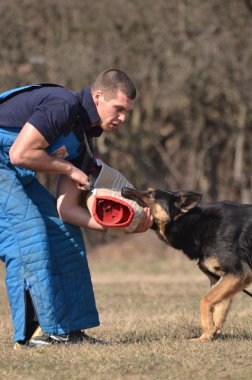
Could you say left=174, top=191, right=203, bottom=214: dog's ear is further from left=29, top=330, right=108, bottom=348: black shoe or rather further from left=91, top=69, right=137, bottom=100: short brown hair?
left=29, top=330, right=108, bottom=348: black shoe

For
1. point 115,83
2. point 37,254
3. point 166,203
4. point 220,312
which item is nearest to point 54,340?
point 37,254

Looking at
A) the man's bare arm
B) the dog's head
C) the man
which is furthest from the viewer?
the dog's head

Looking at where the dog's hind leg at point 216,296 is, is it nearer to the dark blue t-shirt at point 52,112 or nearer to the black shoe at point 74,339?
the black shoe at point 74,339

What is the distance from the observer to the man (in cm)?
603

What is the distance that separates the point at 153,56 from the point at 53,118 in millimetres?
12303

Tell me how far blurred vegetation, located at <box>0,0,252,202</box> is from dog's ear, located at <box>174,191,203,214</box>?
10.6 meters

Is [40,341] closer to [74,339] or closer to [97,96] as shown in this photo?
[74,339]

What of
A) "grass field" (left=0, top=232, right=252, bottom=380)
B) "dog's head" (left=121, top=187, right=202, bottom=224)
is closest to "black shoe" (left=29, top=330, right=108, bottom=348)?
"grass field" (left=0, top=232, right=252, bottom=380)

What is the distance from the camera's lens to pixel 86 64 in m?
17.6

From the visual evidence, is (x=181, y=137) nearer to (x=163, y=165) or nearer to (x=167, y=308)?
(x=163, y=165)

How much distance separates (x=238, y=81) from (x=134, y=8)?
9.10 feet

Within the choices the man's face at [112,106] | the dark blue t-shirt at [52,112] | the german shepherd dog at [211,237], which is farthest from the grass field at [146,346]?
the man's face at [112,106]

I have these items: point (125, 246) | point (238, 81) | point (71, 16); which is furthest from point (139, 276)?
point (71, 16)

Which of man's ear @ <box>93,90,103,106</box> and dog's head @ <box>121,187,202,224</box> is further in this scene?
dog's head @ <box>121,187,202,224</box>
